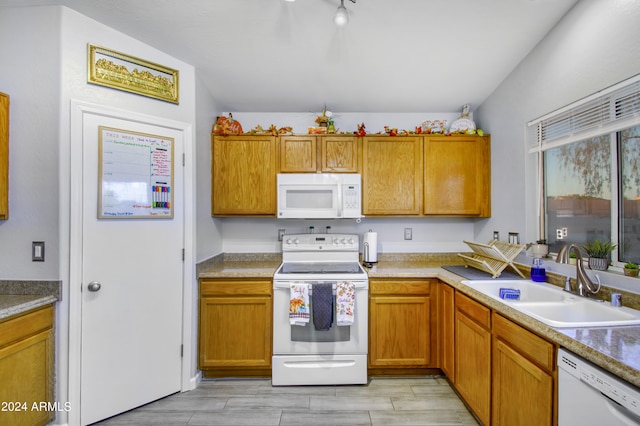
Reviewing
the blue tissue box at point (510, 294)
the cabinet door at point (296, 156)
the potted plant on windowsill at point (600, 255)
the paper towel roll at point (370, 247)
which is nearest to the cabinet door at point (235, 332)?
the paper towel roll at point (370, 247)

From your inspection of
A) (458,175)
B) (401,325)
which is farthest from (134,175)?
(458,175)

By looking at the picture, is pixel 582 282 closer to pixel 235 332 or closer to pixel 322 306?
pixel 322 306

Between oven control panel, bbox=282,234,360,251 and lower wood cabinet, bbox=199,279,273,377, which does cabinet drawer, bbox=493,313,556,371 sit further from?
lower wood cabinet, bbox=199,279,273,377

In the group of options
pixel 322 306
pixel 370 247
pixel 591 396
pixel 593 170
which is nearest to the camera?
pixel 591 396

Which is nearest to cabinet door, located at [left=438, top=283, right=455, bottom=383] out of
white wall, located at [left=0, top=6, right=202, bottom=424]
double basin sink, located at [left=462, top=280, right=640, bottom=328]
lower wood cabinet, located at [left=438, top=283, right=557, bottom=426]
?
lower wood cabinet, located at [left=438, top=283, right=557, bottom=426]

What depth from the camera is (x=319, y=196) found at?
260cm

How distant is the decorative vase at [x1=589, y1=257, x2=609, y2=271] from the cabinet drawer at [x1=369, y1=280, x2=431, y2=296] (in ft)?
3.40

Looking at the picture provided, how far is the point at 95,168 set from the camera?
5.84 ft

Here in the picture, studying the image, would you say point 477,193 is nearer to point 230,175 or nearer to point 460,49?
point 460,49

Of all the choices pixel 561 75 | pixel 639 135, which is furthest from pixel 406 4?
pixel 639 135

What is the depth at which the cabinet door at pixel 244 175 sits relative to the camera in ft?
8.64

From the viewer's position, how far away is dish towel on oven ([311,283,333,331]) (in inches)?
84.4

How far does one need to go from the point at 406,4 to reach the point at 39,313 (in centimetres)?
295

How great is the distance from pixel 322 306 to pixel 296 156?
1435mm
